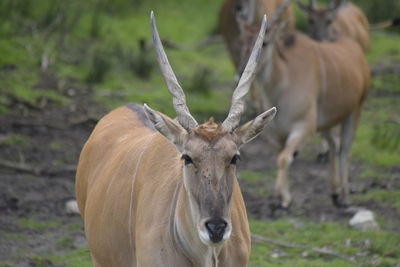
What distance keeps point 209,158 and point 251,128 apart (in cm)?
25

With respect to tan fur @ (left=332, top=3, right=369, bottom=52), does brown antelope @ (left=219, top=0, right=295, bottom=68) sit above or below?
above

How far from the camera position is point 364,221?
6.97 m

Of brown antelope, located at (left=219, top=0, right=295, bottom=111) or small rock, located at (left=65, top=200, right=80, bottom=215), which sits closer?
small rock, located at (left=65, top=200, right=80, bottom=215)

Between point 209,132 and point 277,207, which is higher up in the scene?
point 209,132

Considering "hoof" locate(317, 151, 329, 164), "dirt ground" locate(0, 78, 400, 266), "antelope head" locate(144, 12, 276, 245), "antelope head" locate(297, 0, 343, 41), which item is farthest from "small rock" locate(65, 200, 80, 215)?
"antelope head" locate(297, 0, 343, 41)

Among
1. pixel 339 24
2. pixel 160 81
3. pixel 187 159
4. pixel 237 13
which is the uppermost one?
pixel 187 159

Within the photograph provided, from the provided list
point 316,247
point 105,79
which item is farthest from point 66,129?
point 316,247

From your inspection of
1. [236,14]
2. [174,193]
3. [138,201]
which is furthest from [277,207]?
[174,193]

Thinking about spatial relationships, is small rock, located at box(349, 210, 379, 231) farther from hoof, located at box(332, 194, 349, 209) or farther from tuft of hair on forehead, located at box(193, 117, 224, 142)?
tuft of hair on forehead, located at box(193, 117, 224, 142)

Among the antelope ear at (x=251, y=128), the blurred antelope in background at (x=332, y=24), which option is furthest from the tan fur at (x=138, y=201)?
the blurred antelope in background at (x=332, y=24)

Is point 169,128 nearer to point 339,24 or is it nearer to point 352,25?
point 339,24

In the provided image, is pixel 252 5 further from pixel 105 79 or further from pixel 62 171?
pixel 62 171

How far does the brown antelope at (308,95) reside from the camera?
7523mm

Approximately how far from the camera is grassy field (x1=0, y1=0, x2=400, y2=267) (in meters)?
6.36
